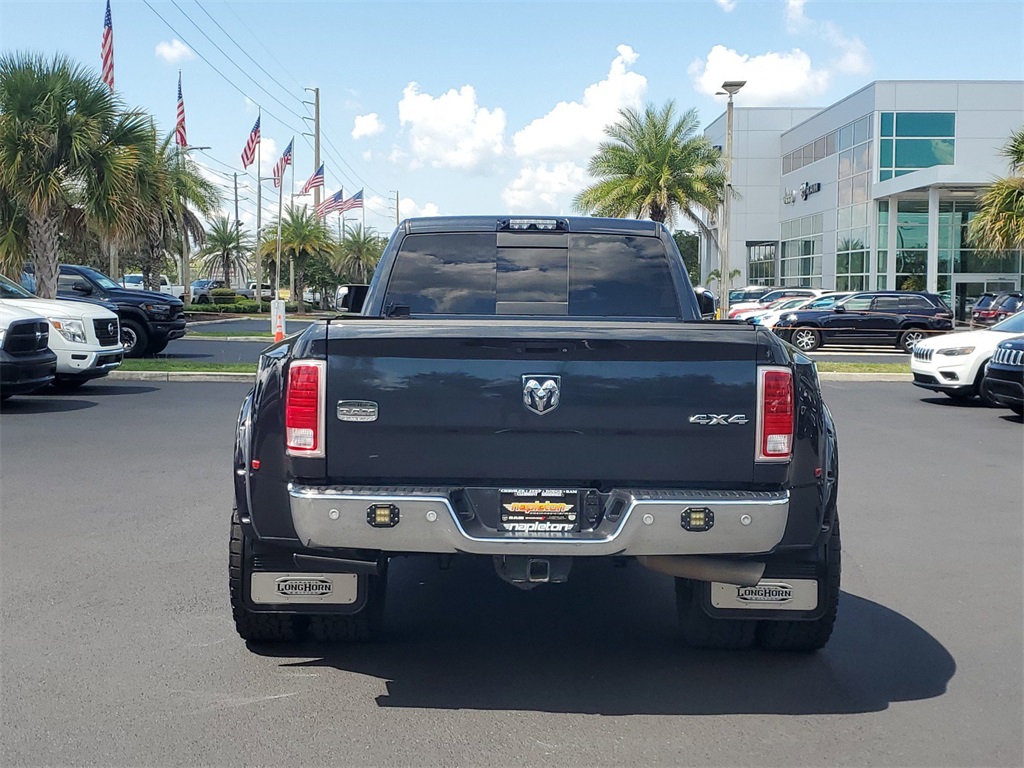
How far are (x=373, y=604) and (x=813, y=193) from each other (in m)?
56.9

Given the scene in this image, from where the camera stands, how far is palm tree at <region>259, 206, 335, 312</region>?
218 feet

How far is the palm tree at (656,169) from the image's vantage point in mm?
43062

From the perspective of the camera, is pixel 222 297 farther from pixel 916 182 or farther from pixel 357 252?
pixel 916 182

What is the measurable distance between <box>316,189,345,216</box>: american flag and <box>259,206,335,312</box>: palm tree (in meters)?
18.4

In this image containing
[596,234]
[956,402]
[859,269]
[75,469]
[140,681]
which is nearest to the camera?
[140,681]


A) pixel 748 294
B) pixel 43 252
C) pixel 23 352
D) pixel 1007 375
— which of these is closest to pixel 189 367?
pixel 43 252

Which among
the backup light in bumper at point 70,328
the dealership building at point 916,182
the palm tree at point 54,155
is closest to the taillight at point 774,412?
the backup light in bumper at point 70,328

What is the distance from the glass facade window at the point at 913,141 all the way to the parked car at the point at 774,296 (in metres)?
9.69

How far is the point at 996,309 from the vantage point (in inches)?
1403

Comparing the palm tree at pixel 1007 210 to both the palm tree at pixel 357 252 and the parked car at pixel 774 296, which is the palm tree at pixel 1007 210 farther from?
the palm tree at pixel 357 252

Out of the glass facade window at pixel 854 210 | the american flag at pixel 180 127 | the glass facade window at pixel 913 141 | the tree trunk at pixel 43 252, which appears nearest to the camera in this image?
the tree trunk at pixel 43 252

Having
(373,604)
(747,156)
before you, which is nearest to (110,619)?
(373,604)

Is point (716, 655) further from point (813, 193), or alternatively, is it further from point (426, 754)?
point (813, 193)

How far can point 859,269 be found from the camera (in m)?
50.7
